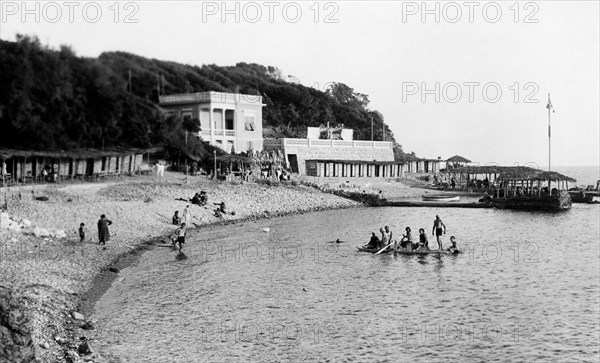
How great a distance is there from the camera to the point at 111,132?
4772 cm

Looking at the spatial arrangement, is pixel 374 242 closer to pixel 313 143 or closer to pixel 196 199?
pixel 196 199

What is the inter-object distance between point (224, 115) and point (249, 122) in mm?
3283

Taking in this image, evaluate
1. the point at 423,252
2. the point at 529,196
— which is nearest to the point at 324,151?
the point at 529,196

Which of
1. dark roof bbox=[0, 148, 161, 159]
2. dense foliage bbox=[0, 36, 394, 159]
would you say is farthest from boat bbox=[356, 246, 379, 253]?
dark roof bbox=[0, 148, 161, 159]

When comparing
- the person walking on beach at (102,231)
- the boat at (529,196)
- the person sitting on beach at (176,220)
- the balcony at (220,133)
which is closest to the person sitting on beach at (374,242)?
the person sitting on beach at (176,220)

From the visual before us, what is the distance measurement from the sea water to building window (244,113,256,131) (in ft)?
107

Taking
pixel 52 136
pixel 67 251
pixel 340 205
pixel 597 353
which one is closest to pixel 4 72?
pixel 52 136

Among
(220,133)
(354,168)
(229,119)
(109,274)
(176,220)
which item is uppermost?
(229,119)

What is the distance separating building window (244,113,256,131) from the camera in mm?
65625

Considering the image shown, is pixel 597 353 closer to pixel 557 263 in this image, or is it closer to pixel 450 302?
pixel 450 302

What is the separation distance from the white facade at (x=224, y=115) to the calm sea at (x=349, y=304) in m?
29.7

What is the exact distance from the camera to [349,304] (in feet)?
65.6

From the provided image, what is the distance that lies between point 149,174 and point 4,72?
1265 centimetres

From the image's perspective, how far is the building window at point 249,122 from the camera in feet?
215
